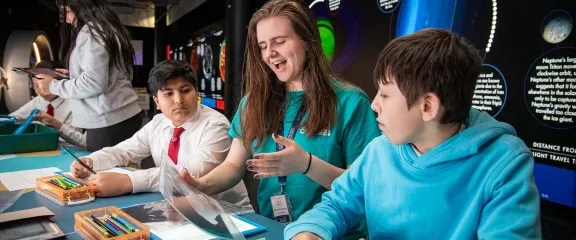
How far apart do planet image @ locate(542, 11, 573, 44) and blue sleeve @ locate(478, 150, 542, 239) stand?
158 cm

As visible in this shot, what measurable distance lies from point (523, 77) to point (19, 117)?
4.19m

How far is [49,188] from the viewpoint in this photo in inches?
55.1

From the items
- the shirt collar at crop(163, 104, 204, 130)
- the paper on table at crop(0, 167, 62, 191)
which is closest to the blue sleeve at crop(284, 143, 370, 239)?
the shirt collar at crop(163, 104, 204, 130)

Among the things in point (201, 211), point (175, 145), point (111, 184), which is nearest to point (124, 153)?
point (175, 145)

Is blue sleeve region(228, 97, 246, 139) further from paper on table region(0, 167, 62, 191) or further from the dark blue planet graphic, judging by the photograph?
the dark blue planet graphic

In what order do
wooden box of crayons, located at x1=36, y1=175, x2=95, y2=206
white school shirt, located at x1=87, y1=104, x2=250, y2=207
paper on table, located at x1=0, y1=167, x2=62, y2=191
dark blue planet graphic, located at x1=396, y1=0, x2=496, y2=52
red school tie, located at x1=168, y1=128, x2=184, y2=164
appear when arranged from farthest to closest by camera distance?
dark blue planet graphic, located at x1=396, y1=0, x2=496, y2=52 < red school tie, located at x1=168, y1=128, x2=184, y2=164 < white school shirt, located at x1=87, y1=104, x2=250, y2=207 < paper on table, located at x1=0, y1=167, x2=62, y2=191 < wooden box of crayons, located at x1=36, y1=175, x2=95, y2=206

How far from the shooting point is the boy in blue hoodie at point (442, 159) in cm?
80

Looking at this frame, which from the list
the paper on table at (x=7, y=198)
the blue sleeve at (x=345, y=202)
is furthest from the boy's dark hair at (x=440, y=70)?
the paper on table at (x=7, y=198)

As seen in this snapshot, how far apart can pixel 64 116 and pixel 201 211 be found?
9.87 ft

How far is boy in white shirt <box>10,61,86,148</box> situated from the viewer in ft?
8.95

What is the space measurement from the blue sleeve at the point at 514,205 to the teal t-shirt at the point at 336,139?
2.10 ft

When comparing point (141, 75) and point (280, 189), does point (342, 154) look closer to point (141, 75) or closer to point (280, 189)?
point (280, 189)

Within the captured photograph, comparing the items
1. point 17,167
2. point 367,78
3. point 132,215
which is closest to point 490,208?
point 132,215

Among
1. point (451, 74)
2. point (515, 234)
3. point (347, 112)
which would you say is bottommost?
point (515, 234)
